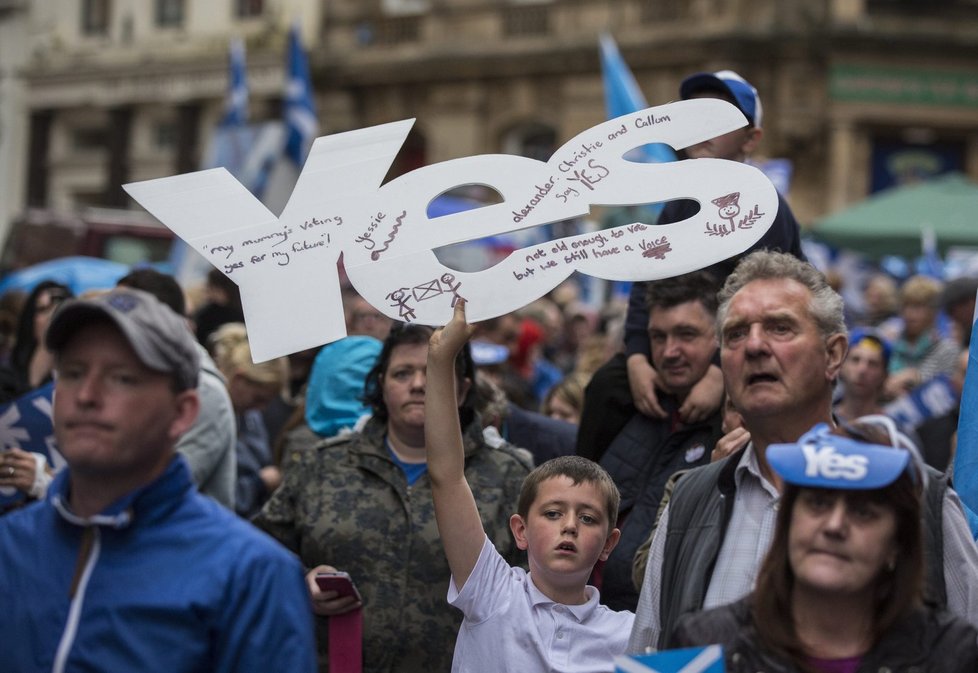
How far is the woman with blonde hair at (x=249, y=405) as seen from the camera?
682cm

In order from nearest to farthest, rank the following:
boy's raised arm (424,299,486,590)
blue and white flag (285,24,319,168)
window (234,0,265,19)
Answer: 1. boy's raised arm (424,299,486,590)
2. blue and white flag (285,24,319,168)
3. window (234,0,265,19)

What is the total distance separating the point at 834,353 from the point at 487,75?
79.4 feet

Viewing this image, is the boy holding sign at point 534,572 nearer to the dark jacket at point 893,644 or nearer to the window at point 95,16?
the dark jacket at point 893,644

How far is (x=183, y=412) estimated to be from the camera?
120 inches

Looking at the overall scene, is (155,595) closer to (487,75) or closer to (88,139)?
(487,75)

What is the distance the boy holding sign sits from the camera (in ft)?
13.2

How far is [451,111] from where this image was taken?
27.9 meters

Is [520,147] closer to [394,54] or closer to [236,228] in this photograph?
[394,54]

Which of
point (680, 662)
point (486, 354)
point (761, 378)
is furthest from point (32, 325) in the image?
point (680, 662)

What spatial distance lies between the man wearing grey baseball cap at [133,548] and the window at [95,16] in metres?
32.5

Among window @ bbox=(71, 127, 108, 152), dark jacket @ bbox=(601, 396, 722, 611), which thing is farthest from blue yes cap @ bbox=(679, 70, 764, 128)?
window @ bbox=(71, 127, 108, 152)

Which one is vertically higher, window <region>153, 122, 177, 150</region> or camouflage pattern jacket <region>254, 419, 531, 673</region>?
camouflage pattern jacket <region>254, 419, 531, 673</region>

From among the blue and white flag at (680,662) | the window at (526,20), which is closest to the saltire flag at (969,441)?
the blue and white flag at (680,662)

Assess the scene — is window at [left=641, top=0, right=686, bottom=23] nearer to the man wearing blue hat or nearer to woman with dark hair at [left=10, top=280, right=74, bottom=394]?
woman with dark hair at [left=10, top=280, right=74, bottom=394]
